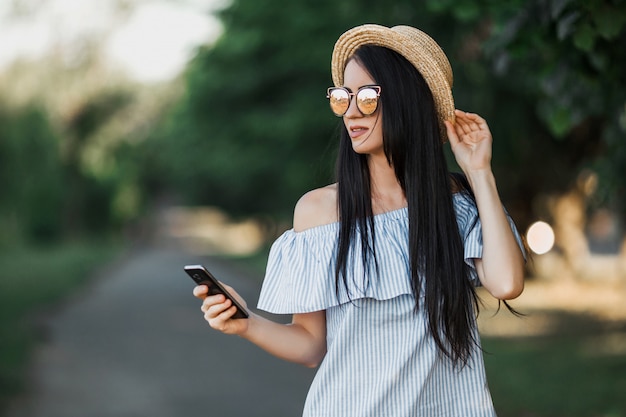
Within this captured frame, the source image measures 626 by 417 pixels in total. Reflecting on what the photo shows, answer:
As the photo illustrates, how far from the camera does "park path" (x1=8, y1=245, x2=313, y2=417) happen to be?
341 inches

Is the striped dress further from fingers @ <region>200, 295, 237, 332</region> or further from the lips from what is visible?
the lips

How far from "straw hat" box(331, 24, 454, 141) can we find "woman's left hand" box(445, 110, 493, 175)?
41 millimetres

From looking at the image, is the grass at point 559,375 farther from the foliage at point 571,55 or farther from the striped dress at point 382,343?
the striped dress at point 382,343

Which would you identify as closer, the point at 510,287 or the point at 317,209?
the point at 510,287

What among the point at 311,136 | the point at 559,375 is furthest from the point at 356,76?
the point at 311,136

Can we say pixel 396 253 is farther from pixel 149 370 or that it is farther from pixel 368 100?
pixel 149 370

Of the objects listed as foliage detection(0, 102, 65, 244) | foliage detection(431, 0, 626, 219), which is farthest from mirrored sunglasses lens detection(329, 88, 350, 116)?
foliage detection(0, 102, 65, 244)

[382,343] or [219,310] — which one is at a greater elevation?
[219,310]

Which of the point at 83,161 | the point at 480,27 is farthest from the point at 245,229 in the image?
the point at 480,27

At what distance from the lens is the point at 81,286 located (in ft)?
73.9

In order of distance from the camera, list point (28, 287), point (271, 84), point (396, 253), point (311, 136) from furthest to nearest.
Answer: point (28, 287), point (271, 84), point (311, 136), point (396, 253)

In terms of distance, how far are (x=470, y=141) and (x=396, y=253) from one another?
37cm

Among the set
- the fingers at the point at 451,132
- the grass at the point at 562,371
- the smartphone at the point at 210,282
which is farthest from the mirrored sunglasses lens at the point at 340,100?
the grass at the point at 562,371

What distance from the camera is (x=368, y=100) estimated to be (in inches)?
96.7
